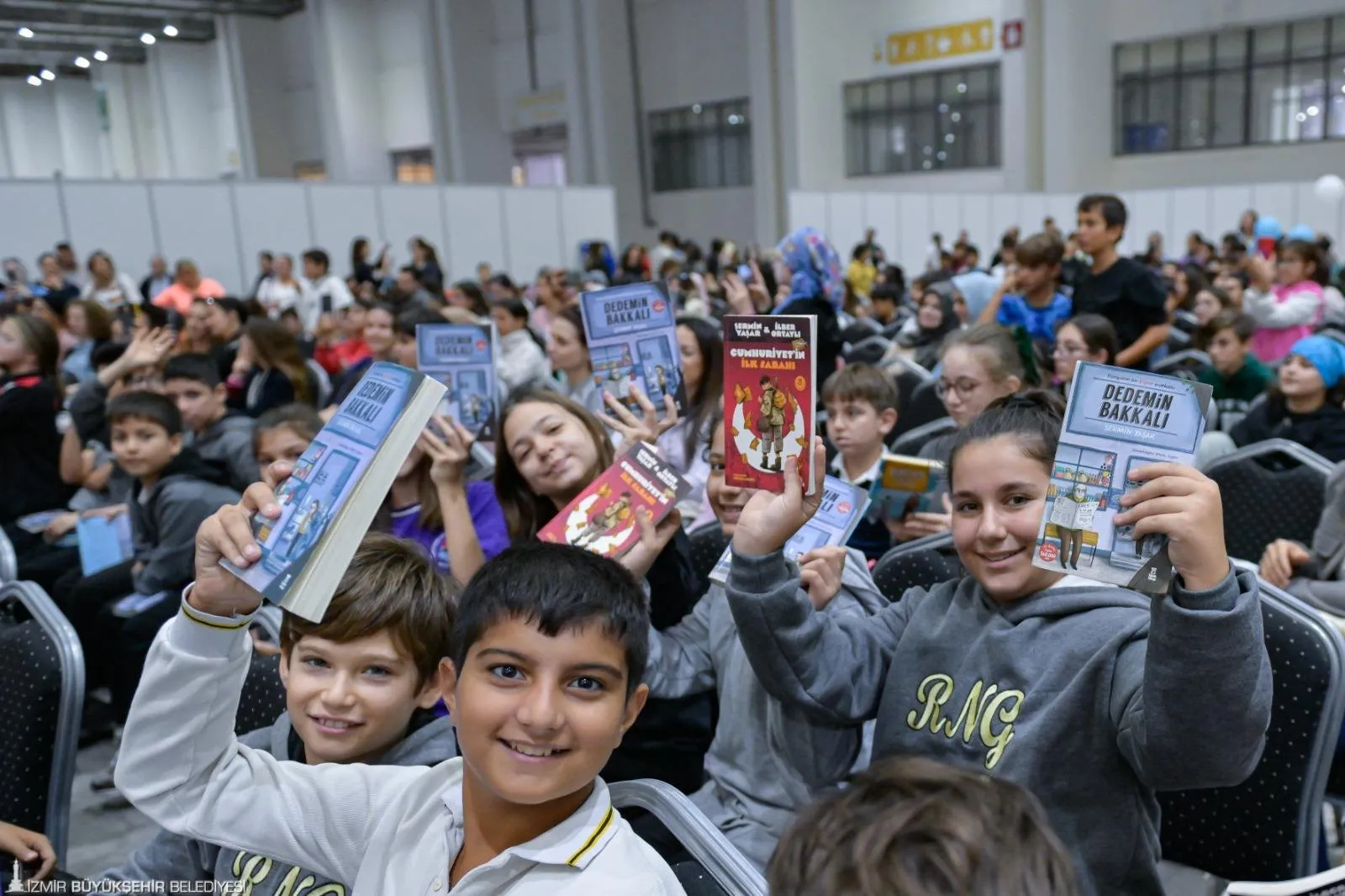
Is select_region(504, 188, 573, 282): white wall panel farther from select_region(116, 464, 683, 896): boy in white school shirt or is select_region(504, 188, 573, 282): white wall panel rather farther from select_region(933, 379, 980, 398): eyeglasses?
select_region(116, 464, 683, 896): boy in white school shirt

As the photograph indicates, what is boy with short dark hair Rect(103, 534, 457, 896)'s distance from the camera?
1.67 meters

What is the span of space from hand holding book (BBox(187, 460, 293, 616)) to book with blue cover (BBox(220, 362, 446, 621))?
13mm

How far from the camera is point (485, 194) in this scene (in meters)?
14.6

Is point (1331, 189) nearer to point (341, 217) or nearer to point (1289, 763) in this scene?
point (341, 217)

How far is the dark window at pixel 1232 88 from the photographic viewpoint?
16.3 meters

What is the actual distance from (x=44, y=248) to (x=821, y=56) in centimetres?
1301

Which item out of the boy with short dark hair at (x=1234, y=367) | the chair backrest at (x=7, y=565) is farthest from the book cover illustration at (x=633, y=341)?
the boy with short dark hair at (x=1234, y=367)

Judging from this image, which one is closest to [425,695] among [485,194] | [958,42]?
[485,194]

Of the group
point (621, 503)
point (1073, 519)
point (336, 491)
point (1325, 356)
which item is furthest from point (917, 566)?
point (1325, 356)

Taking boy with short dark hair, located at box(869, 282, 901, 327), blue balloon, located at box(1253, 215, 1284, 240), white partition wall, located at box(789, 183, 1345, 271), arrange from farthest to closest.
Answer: white partition wall, located at box(789, 183, 1345, 271) → blue balloon, located at box(1253, 215, 1284, 240) → boy with short dark hair, located at box(869, 282, 901, 327)

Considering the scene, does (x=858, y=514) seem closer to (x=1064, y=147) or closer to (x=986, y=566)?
(x=986, y=566)

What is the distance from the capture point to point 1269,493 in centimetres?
307

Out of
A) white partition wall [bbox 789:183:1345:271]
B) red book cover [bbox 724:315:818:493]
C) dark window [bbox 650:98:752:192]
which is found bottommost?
red book cover [bbox 724:315:818:493]

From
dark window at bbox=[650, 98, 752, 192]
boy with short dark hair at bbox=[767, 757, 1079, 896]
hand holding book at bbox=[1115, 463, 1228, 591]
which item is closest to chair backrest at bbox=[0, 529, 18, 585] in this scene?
boy with short dark hair at bbox=[767, 757, 1079, 896]
